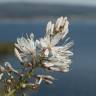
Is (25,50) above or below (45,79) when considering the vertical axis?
above

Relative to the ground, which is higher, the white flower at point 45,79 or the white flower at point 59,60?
the white flower at point 59,60

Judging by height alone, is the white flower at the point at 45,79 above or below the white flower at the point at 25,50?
below

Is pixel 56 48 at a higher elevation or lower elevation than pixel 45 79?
higher

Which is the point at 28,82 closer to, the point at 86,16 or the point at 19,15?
the point at 19,15

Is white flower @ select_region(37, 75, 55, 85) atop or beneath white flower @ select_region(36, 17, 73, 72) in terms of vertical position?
beneath

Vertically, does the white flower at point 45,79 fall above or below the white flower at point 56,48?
below
